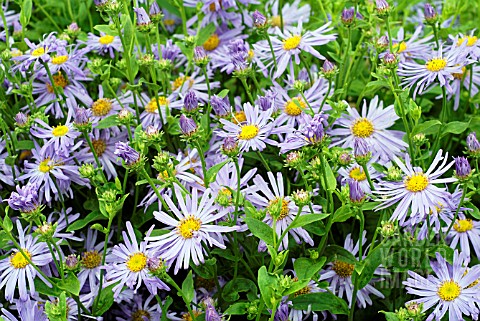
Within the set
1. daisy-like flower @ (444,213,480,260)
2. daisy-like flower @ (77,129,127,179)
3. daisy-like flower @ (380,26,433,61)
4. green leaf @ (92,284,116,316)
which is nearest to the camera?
green leaf @ (92,284,116,316)

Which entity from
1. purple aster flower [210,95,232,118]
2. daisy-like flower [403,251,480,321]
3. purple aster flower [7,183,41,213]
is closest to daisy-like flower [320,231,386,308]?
daisy-like flower [403,251,480,321]

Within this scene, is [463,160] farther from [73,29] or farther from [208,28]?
[73,29]

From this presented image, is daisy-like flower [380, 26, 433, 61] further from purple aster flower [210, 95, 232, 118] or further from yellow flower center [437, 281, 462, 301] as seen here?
yellow flower center [437, 281, 462, 301]

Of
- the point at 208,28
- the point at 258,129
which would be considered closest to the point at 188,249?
the point at 258,129

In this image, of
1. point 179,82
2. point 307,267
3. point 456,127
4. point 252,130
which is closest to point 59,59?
point 179,82

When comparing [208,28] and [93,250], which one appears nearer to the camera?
[93,250]

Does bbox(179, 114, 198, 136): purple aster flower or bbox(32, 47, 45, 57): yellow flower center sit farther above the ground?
bbox(32, 47, 45, 57): yellow flower center

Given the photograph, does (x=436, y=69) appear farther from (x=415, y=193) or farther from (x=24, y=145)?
(x=24, y=145)

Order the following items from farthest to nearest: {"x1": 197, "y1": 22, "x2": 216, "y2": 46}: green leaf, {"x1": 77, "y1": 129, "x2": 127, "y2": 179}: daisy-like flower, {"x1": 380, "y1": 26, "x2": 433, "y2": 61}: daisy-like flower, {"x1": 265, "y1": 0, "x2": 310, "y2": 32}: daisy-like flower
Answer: {"x1": 265, "y1": 0, "x2": 310, "y2": 32}: daisy-like flower < {"x1": 197, "y1": 22, "x2": 216, "y2": 46}: green leaf < {"x1": 380, "y1": 26, "x2": 433, "y2": 61}: daisy-like flower < {"x1": 77, "y1": 129, "x2": 127, "y2": 179}: daisy-like flower
